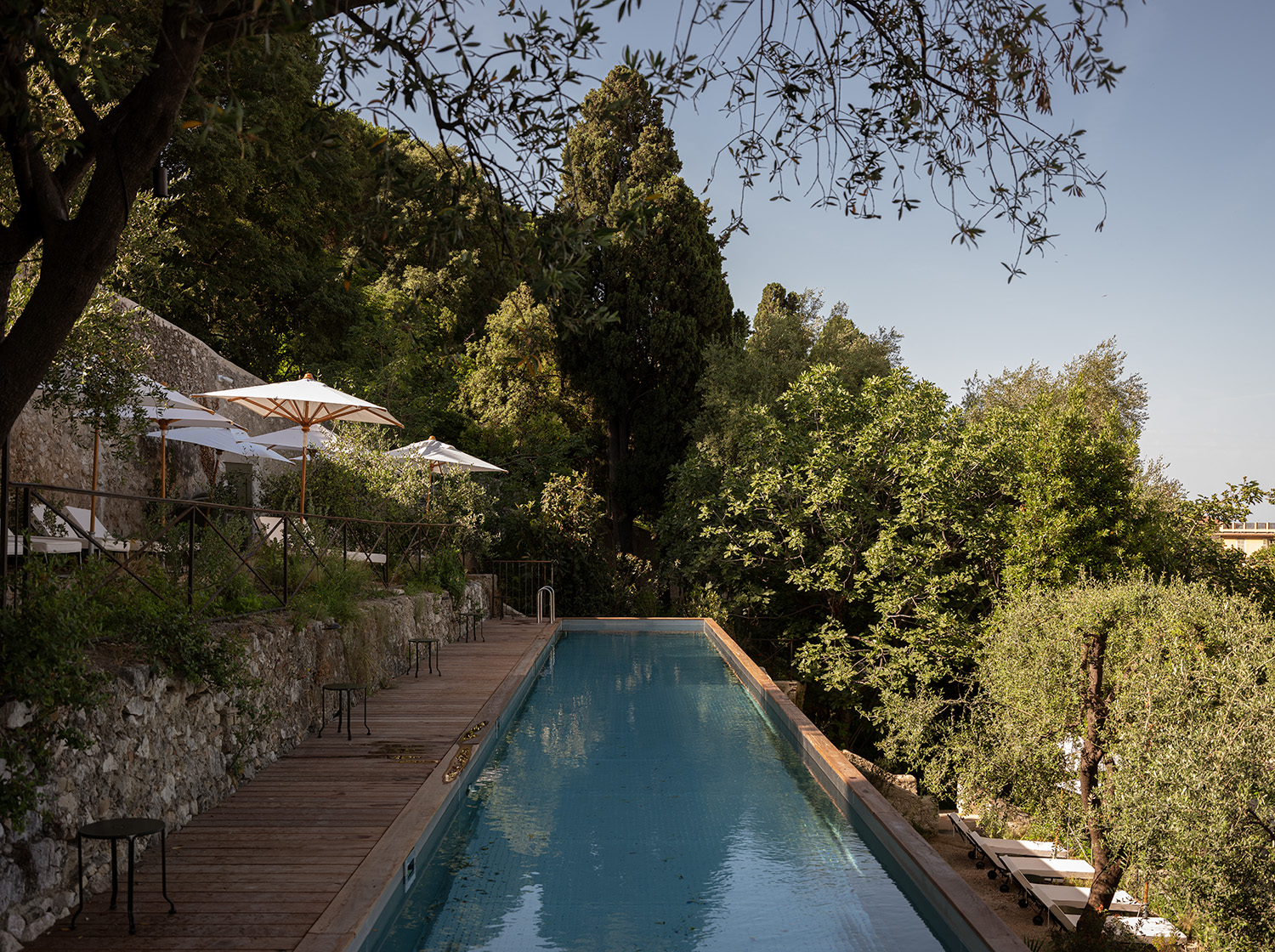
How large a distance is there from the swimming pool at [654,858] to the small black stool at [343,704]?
110 centimetres

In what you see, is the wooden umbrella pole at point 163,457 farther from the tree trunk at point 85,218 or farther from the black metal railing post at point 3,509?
the tree trunk at point 85,218

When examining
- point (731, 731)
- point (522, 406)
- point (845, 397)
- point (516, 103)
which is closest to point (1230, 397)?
point (845, 397)

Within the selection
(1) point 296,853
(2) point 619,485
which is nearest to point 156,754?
(1) point 296,853

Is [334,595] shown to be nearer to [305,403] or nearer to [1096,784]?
[305,403]

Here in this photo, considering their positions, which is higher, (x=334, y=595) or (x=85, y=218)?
(x=85, y=218)

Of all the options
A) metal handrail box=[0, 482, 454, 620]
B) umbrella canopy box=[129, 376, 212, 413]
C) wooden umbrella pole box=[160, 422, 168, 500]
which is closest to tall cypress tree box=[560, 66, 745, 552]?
metal handrail box=[0, 482, 454, 620]

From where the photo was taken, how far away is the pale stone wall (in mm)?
9148

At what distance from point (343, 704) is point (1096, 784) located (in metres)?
8.04

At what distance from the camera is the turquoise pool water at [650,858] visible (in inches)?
162

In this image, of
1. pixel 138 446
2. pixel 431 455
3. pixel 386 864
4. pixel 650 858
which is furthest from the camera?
pixel 431 455

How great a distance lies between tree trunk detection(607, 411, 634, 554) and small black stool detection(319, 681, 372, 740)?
1528 centimetres

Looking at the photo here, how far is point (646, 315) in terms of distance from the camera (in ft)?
71.9

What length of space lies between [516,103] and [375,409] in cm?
670

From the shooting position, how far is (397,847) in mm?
4297
